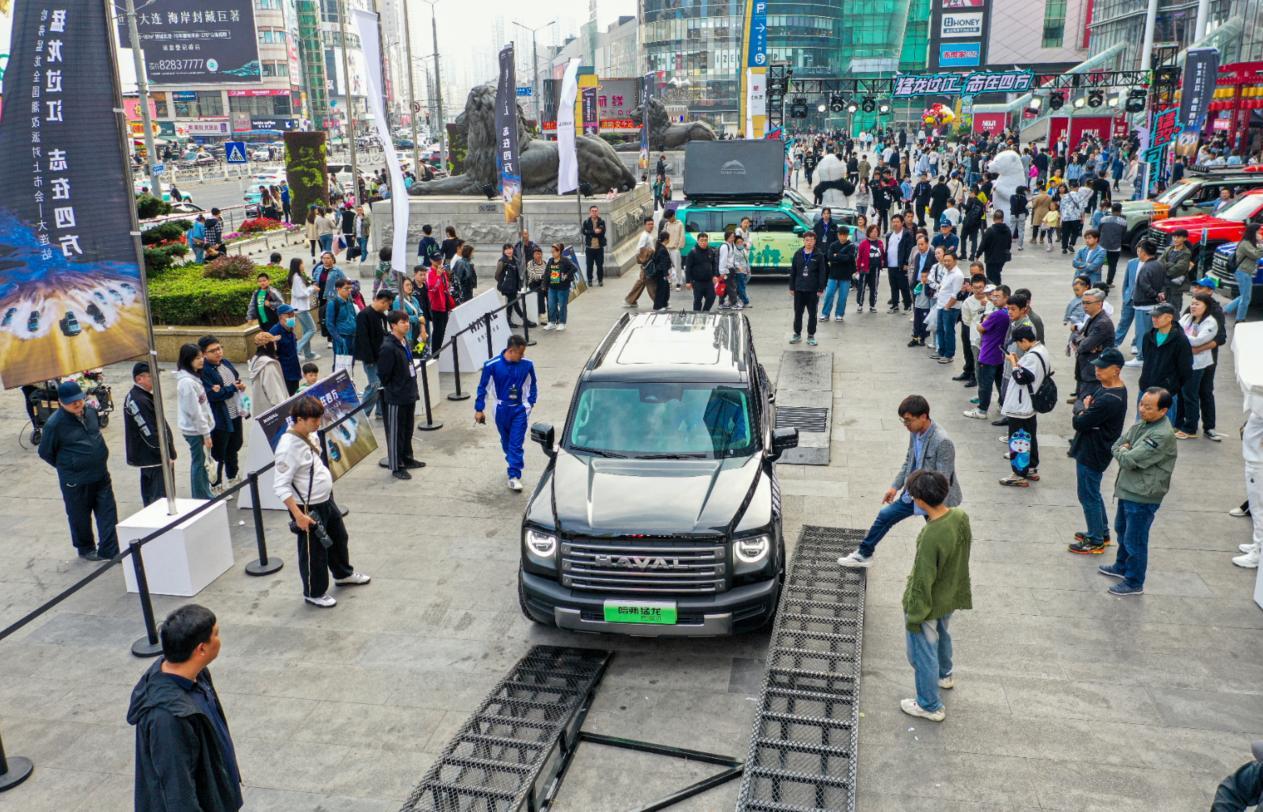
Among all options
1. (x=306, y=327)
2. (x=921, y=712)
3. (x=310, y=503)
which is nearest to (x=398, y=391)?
(x=310, y=503)

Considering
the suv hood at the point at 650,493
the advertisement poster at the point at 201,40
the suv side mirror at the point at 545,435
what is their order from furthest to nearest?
the advertisement poster at the point at 201,40, the suv side mirror at the point at 545,435, the suv hood at the point at 650,493

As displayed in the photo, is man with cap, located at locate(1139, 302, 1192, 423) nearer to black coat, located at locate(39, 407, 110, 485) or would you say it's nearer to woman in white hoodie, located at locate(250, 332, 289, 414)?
woman in white hoodie, located at locate(250, 332, 289, 414)

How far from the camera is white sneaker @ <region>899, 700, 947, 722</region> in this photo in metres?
5.97

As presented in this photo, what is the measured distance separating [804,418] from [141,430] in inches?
289

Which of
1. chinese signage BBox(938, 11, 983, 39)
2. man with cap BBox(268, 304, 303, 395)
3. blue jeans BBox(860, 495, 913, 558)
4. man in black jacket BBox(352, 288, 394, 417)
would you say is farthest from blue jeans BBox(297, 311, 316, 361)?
chinese signage BBox(938, 11, 983, 39)

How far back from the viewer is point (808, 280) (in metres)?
15.4

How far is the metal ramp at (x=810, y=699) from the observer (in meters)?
5.16

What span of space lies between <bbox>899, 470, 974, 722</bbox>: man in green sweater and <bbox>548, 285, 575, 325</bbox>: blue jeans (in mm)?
12436

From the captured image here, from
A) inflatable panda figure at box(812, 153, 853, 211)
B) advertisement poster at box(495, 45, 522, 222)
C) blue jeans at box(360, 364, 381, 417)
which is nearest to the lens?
blue jeans at box(360, 364, 381, 417)

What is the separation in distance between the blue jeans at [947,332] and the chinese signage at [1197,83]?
1844 cm

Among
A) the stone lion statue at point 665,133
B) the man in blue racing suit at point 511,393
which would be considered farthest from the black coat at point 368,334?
the stone lion statue at point 665,133

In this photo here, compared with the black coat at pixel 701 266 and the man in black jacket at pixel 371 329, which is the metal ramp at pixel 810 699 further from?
the black coat at pixel 701 266

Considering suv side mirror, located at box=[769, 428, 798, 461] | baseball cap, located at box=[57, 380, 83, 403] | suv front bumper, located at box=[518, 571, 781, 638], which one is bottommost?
suv front bumper, located at box=[518, 571, 781, 638]

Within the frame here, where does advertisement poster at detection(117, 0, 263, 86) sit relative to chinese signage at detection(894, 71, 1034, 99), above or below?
above
